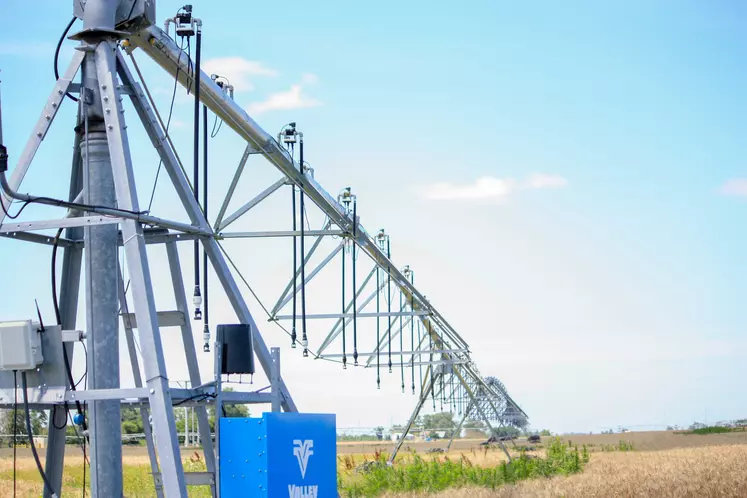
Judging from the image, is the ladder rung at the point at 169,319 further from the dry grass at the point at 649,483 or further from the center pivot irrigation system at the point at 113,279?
the dry grass at the point at 649,483

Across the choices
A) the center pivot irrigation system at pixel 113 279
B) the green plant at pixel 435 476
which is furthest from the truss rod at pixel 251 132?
the green plant at pixel 435 476

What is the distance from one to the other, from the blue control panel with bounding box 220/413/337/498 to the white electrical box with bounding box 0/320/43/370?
2.02 m

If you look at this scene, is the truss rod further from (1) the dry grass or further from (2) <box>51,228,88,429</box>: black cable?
(1) the dry grass

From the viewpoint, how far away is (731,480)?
22875 millimetres

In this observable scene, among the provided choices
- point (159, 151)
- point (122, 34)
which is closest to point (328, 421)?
point (159, 151)

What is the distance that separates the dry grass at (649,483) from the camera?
21720 mm

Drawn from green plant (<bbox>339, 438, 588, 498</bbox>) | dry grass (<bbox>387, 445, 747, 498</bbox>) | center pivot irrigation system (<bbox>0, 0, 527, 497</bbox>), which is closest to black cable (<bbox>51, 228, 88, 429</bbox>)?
center pivot irrigation system (<bbox>0, 0, 527, 497</bbox>)

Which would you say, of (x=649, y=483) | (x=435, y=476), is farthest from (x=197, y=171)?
(x=435, y=476)

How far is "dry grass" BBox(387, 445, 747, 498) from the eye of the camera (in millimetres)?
21720

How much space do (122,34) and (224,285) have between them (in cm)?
299

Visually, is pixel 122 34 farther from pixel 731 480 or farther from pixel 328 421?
pixel 731 480

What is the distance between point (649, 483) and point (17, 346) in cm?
1696

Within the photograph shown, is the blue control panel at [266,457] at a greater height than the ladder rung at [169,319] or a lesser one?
lesser

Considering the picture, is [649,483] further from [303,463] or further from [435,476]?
[303,463]
